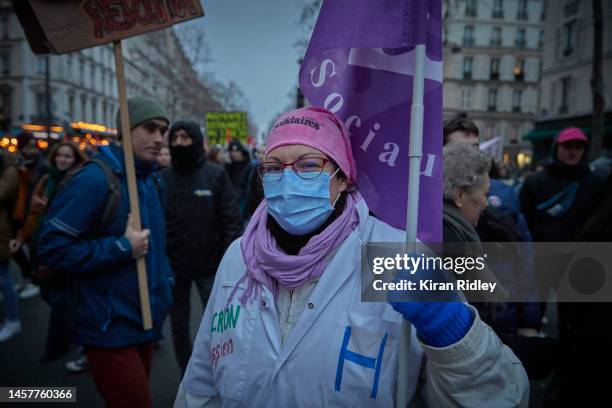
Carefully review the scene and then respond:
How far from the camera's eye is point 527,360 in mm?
1635

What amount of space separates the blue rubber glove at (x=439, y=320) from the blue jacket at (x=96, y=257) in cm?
176

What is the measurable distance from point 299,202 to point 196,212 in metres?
2.53

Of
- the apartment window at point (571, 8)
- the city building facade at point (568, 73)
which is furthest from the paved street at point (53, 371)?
the apartment window at point (571, 8)

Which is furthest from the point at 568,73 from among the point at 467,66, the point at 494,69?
the point at 494,69

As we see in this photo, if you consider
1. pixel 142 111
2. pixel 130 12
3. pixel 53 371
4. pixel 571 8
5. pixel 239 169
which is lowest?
pixel 53 371

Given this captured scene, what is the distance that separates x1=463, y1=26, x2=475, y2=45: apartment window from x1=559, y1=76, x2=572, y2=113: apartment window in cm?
2670

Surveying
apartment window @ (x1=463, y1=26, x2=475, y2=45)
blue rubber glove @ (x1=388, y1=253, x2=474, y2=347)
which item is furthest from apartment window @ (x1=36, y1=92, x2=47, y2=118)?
blue rubber glove @ (x1=388, y1=253, x2=474, y2=347)

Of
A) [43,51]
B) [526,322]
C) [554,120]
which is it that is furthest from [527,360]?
[554,120]

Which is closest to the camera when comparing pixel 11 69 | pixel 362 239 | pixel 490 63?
pixel 362 239

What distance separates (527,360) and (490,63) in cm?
5562

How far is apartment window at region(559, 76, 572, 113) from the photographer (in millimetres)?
25350

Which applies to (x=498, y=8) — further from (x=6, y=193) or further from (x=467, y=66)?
(x=6, y=193)

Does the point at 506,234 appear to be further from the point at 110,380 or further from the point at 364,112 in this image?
the point at 110,380

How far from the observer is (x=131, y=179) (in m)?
2.36
